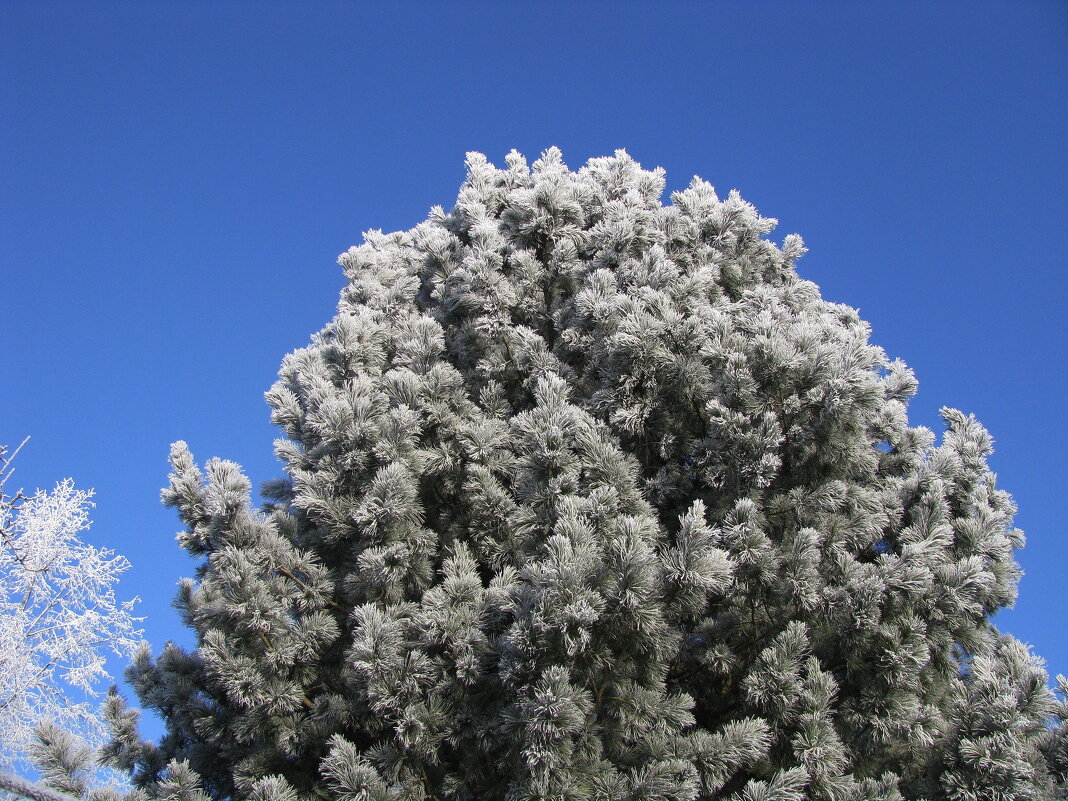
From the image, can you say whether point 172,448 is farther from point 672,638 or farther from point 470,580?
point 672,638

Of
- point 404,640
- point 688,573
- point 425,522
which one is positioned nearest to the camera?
point 688,573

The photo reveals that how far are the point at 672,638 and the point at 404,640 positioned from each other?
1.49m

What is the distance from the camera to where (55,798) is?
134 inches

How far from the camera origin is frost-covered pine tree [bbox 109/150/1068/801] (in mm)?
3488

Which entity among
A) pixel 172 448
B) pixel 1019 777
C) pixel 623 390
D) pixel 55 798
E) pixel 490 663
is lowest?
pixel 55 798

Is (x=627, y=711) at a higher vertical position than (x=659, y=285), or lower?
lower

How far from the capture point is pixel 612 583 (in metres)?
3.30

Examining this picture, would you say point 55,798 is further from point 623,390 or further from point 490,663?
point 623,390

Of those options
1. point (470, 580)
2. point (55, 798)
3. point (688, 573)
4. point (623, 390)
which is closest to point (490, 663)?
point (470, 580)

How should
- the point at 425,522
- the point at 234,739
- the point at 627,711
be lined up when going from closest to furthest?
the point at 627,711
the point at 234,739
the point at 425,522

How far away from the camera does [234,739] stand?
175 inches

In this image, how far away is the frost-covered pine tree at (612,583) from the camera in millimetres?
3488

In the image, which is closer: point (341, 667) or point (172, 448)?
point (341, 667)

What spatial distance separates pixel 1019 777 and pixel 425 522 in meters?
3.63
